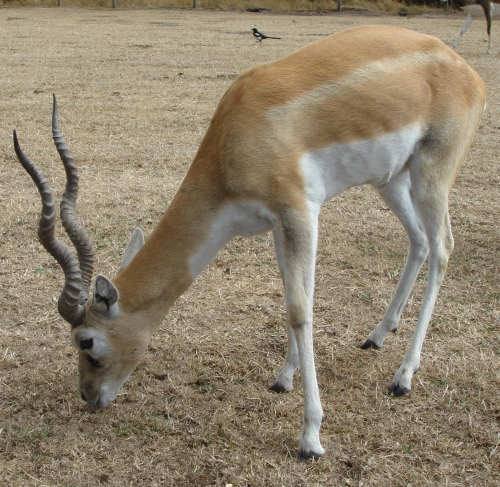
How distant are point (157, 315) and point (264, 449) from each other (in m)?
0.79

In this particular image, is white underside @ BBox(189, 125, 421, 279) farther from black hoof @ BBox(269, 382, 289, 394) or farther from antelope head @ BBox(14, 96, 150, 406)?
black hoof @ BBox(269, 382, 289, 394)

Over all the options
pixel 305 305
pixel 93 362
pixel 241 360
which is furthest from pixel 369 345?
pixel 93 362

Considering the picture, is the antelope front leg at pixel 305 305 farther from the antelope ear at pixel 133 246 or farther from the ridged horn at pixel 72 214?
the ridged horn at pixel 72 214

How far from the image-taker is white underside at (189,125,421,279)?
3.05m

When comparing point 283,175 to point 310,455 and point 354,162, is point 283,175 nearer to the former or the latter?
point 354,162

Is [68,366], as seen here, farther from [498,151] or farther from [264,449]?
[498,151]

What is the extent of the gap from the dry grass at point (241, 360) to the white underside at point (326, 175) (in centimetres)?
81

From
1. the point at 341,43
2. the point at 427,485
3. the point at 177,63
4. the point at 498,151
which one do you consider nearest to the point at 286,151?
the point at 341,43

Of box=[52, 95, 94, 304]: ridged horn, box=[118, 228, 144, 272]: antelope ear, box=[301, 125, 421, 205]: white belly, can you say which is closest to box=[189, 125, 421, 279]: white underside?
box=[301, 125, 421, 205]: white belly

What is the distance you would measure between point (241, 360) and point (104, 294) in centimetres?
119

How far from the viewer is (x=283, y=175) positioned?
2961mm

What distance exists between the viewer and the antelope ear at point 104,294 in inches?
114

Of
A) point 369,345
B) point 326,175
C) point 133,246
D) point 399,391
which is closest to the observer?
point 326,175

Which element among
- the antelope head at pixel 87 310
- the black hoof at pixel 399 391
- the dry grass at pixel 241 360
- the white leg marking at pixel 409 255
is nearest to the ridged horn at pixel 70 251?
the antelope head at pixel 87 310
